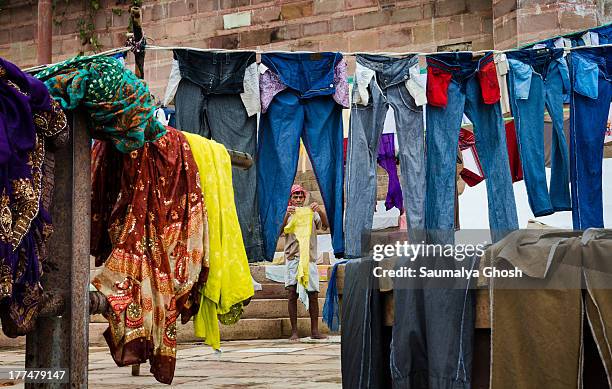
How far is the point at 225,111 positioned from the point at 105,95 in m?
3.71

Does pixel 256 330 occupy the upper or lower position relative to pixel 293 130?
lower

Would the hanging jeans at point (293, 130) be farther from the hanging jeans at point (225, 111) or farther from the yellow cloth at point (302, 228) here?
the yellow cloth at point (302, 228)

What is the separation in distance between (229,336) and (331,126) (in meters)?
3.69

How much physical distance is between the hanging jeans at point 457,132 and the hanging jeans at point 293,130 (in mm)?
766

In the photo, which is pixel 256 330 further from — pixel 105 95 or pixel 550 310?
pixel 105 95

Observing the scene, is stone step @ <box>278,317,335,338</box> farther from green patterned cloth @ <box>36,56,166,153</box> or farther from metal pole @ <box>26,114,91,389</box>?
metal pole @ <box>26,114,91,389</box>

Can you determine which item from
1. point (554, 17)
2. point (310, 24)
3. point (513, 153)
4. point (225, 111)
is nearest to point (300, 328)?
point (513, 153)

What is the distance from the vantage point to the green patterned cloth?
A: 329 centimetres

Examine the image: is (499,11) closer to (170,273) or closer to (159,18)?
(159,18)

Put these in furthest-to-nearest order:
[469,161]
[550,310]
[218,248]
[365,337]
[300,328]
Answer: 1. [300,328]
2. [469,161]
3. [218,248]
4. [365,337]
5. [550,310]

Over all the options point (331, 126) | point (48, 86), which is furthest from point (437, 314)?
point (331, 126)

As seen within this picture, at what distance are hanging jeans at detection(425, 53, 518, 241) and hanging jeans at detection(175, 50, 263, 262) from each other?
4.74 ft

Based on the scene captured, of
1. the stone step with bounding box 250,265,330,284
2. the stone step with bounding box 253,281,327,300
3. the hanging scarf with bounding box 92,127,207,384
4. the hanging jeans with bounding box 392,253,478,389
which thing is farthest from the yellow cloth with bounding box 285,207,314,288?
the hanging jeans with bounding box 392,253,478,389

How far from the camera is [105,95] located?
10.9 feet
